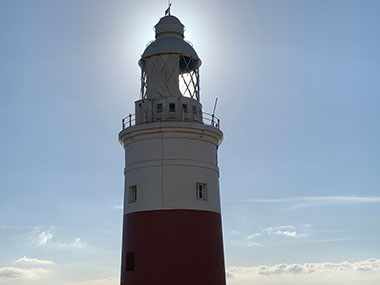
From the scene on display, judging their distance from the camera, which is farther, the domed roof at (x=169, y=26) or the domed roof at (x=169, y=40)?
the domed roof at (x=169, y=26)

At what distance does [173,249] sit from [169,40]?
10.6 metres

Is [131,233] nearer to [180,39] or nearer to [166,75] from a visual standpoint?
[166,75]

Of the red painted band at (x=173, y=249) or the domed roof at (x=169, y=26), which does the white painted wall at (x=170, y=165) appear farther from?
the domed roof at (x=169, y=26)

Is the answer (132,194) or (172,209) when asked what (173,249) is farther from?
(132,194)

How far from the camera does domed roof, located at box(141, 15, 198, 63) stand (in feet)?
82.5

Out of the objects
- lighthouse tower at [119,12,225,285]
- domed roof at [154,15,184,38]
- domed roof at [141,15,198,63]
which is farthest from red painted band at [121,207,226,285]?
domed roof at [154,15,184,38]

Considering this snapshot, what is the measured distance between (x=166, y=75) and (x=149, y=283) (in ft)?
33.7

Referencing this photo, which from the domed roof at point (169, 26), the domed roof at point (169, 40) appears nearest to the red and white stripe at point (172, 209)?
the domed roof at point (169, 40)

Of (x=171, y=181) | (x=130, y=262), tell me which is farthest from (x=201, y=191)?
(x=130, y=262)

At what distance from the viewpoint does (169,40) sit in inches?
1002

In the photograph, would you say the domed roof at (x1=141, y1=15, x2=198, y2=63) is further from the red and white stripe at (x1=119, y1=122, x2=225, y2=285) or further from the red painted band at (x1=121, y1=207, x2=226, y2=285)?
the red painted band at (x1=121, y1=207, x2=226, y2=285)

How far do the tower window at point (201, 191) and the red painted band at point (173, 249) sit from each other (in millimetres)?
751

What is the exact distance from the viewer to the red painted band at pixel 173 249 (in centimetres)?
2195

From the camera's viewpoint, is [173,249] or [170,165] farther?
[170,165]
